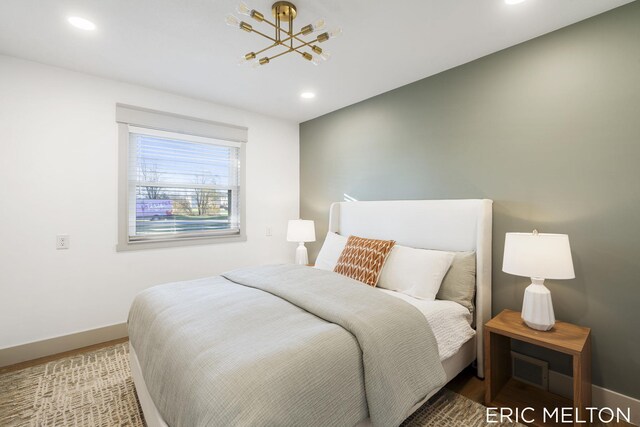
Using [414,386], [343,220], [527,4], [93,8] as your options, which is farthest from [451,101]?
[93,8]

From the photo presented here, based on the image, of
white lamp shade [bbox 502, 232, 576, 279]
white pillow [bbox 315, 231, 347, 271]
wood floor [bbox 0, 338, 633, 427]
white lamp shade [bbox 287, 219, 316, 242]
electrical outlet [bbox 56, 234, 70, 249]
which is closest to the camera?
white lamp shade [bbox 502, 232, 576, 279]

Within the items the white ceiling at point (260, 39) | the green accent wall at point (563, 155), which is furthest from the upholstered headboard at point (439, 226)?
the white ceiling at point (260, 39)

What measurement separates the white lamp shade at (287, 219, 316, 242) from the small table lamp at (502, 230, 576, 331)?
2.16 meters

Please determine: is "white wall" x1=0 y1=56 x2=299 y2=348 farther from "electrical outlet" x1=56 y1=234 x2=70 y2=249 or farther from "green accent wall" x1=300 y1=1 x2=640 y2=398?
"green accent wall" x1=300 y1=1 x2=640 y2=398

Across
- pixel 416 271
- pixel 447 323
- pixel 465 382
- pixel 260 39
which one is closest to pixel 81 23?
pixel 260 39

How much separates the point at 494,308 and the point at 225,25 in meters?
2.85

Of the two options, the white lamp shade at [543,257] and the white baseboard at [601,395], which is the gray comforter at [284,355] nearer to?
the white lamp shade at [543,257]

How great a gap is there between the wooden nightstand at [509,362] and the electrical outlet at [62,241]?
3.40 meters

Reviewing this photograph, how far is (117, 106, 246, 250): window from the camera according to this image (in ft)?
9.70

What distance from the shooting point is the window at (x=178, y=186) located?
9.70 feet

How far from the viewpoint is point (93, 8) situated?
180 centimetres

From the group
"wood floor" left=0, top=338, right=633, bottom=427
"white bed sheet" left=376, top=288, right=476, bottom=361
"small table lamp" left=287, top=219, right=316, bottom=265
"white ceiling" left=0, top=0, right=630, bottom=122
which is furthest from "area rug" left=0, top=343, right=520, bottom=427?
"white ceiling" left=0, top=0, right=630, bottom=122

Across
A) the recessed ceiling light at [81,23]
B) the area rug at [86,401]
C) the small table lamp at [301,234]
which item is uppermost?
the recessed ceiling light at [81,23]

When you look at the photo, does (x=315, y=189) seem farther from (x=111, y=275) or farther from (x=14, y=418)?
(x=14, y=418)
